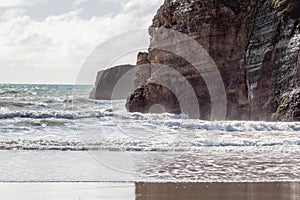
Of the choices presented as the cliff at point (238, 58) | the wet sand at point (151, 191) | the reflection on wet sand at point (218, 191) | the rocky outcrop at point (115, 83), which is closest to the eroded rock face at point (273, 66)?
the cliff at point (238, 58)

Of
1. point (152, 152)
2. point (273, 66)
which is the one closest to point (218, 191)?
point (152, 152)

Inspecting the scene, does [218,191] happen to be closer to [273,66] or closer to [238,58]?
[273,66]

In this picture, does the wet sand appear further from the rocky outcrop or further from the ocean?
the rocky outcrop

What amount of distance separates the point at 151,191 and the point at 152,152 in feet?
17.2

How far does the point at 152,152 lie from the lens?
14250 millimetres

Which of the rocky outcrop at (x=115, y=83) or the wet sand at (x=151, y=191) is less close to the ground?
the rocky outcrop at (x=115, y=83)

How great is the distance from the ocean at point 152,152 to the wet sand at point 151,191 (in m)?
0.53

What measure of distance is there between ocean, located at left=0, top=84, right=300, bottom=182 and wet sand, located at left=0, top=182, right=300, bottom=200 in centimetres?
53

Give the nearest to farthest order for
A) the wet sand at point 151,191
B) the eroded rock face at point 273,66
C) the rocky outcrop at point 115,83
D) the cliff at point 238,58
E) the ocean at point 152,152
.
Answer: the wet sand at point 151,191, the ocean at point 152,152, the eroded rock face at point 273,66, the cliff at point 238,58, the rocky outcrop at point 115,83

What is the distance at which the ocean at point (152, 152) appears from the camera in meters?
10.6

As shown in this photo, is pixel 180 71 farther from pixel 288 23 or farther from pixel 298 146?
pixel 298 146

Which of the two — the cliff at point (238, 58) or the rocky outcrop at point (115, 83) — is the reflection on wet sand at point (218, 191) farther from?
the rocky outcrop at point (115, 83)

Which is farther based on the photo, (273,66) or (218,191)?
(273,66)

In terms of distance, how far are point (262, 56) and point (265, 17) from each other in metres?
2.28
